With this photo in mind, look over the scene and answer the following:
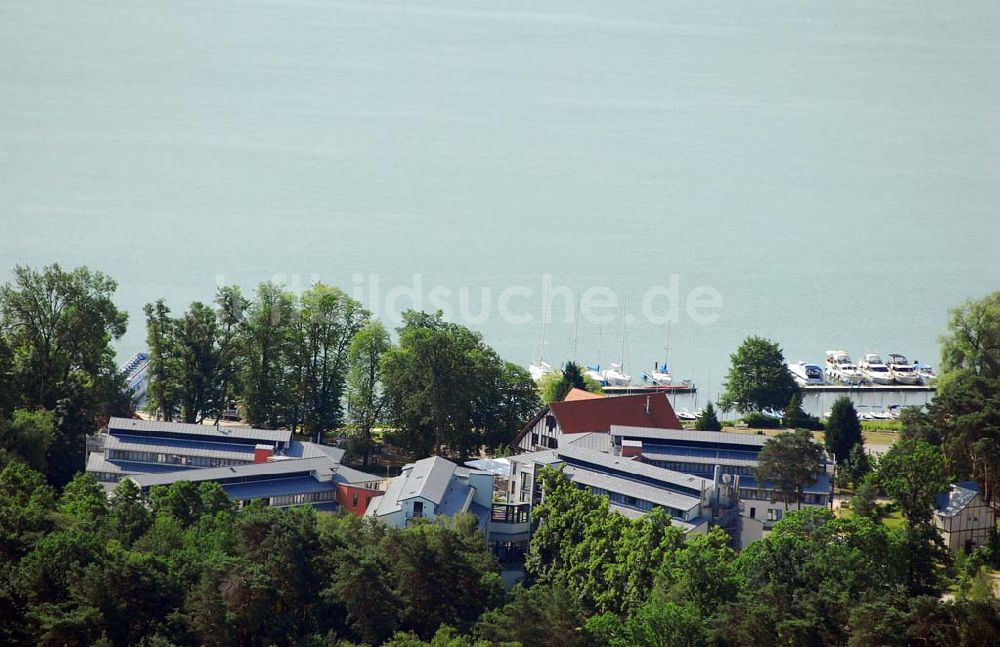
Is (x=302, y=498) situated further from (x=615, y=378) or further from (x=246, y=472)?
(x=615, y=378)

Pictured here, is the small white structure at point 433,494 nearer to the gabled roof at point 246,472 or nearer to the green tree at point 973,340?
the gabled roof at point 246,472

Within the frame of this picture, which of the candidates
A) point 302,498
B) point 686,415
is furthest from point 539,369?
point 302,498

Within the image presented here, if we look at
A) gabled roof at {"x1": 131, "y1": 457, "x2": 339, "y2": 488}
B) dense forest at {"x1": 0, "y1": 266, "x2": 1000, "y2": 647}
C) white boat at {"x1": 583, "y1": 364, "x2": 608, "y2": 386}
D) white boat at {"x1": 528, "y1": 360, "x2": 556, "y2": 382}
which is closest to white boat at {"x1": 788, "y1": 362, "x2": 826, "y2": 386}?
white boat at {"x1": 583, "y1": 364, "x2": 608, "y2": 386}

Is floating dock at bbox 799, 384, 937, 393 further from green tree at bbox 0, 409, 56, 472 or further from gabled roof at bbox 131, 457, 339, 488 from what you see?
green tree at bbox 0, 409, 56, 472

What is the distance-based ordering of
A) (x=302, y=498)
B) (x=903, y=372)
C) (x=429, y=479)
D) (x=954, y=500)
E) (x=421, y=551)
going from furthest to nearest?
1. (x=903, y=372)
2. (x=302, y=498)
3. (x=429, y=479)
4. (x=954, y=500)
5. (x=421, y=551)

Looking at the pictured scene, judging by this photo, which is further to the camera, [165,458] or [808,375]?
[808,375]

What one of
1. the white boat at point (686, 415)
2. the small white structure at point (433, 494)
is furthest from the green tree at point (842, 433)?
the white boat at point (686, 415)

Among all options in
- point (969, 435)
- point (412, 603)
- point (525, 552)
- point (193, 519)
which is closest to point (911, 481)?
point (969, 435)
